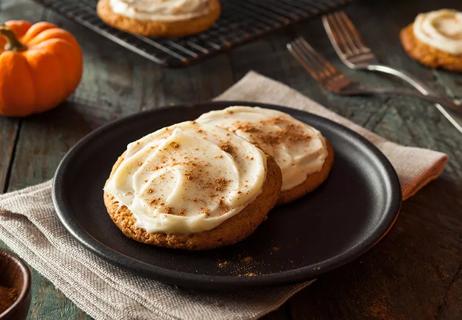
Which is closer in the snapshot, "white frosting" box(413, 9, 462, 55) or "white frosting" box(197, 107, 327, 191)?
"white frosting" box(197, 107, 327, 191)

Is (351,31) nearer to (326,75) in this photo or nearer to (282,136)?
(326,75)

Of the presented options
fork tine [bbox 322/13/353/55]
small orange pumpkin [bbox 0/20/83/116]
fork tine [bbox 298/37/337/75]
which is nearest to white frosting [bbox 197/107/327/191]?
small orange pumpkin [bbox 0/20/83/116]

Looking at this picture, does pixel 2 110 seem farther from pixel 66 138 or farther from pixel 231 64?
pixel 231 64

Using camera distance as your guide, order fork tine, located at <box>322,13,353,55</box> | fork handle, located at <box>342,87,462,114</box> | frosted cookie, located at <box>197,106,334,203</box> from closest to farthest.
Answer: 1. frosted cookie, located at <box>197,106,334,203</box>
2. fork handle, located at <box>342,87,462,114</box>
3. fork tine, located at <box>322,13,353,55</box>

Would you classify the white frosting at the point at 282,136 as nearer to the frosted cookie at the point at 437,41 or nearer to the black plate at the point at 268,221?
the black plate at the point at 268,221

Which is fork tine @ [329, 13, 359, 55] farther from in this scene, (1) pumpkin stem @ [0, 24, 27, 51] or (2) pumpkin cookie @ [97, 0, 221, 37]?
(1) pumpkin stem @ [0, 24, 27, 51]

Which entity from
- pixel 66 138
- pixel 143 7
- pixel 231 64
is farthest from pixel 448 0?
pixel 66 138

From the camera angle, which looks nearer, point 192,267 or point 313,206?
point 192,267

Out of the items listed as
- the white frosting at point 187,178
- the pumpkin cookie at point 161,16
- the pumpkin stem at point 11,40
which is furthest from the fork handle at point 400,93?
the pumpkin stem at point 11,40
